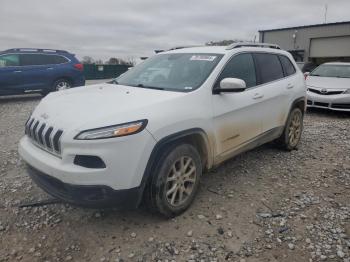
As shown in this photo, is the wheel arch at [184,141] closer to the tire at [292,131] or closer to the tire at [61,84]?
the tire at [292,131]

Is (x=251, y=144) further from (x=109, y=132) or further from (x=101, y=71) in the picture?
(x=101, y=71)

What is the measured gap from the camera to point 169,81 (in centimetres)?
399

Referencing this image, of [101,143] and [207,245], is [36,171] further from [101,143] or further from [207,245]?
[207,245]

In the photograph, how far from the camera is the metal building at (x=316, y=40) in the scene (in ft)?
82.9

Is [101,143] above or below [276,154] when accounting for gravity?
above

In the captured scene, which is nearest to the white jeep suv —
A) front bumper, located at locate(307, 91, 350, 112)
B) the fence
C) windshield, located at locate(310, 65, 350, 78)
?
front bumper, located at locate(307, 91, 350, 112)

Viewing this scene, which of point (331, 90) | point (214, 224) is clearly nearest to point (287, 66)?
point (214, 224)

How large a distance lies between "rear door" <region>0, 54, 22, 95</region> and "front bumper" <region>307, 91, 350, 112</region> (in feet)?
29.5

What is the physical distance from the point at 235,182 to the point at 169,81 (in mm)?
1548

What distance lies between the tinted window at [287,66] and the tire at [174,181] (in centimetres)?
266

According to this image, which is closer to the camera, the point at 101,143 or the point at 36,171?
the point at 101,143

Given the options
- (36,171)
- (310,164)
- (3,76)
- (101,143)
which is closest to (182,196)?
(101,143)

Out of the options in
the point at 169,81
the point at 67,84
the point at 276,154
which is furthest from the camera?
the point at 67,84

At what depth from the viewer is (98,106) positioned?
3223 millimetres
